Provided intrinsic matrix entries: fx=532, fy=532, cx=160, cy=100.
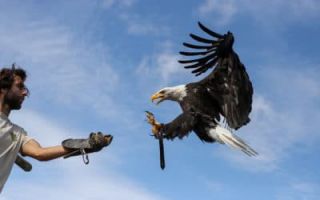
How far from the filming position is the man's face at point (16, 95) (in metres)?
3.48

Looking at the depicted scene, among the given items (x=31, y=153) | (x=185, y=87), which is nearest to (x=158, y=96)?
(x=185, y=87)

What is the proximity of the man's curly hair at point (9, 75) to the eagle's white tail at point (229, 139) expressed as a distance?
5598mm

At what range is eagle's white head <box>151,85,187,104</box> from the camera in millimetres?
9742

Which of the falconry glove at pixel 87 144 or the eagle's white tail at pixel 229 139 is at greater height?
the eagle's white tail at pixel 229 139

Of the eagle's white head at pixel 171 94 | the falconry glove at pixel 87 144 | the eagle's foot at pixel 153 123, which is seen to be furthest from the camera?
the eagle's white head at pixel 171 94

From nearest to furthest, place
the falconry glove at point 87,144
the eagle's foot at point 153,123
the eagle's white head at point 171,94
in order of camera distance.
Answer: the falconry glove at point 87,144
the eagle's foot at point 153,123
the eagle's white head at point 171,94

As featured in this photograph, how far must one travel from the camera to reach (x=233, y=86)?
9320mm

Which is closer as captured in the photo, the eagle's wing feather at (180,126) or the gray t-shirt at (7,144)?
the gray t-shirt at (7,144)

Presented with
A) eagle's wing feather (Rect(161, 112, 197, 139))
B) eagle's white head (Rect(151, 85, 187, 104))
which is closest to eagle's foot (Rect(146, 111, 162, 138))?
eagle's wing feather (Rect(161, 112, 197, 139))

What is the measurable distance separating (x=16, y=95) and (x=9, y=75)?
6.1 inches

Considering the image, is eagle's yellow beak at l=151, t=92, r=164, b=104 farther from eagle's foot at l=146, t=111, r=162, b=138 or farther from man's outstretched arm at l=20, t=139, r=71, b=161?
man's outstretched arm at l=20, t=139, r=71, b=161

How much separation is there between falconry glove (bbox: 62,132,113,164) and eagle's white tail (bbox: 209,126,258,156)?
550 cm

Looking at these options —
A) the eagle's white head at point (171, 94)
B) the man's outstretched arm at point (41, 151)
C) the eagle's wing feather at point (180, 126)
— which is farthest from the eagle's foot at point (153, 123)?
the man's outstretched arm at point (41, 151)

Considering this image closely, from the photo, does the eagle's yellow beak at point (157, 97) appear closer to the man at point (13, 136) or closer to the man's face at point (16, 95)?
the man at point (13, 136)
